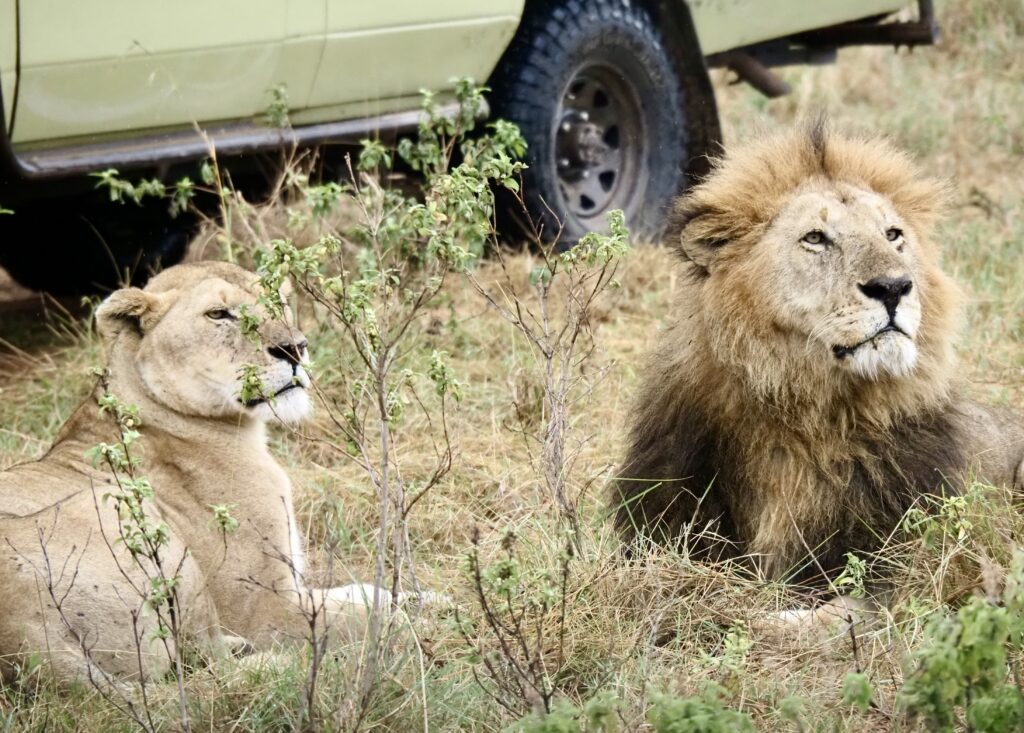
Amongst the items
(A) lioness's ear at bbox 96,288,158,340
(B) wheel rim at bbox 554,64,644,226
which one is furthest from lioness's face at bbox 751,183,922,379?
(B) wheel rim at bbox 554,64,644,226

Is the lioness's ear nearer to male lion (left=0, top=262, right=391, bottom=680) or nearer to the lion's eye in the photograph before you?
male lion (left=0, top=262, right=391, bottom=680)

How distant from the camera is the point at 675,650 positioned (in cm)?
383

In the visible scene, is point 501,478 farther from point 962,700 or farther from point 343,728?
point 962,700

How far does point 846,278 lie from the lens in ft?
12.9

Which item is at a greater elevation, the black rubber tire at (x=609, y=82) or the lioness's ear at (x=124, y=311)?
the black rubber tire at (x=609, y=82)

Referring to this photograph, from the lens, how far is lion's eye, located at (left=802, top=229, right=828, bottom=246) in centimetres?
405

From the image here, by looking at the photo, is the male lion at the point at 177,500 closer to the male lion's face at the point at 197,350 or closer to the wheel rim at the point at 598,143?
the male lion's face at the point at 197,350

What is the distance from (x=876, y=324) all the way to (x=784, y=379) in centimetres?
27

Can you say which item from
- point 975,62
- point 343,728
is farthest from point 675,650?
point 975,62

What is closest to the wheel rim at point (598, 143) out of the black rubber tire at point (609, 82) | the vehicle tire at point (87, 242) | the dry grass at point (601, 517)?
the black rubber tire at point (609, 82)

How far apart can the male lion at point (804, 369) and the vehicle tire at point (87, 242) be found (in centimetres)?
284

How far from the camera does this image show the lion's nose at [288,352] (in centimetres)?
426

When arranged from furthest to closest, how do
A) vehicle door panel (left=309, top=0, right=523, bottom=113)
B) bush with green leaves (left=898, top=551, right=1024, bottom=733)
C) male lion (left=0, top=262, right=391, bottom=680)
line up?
vehicle door panel (left=309, top=0, right=523, bottom=113) → male lion (left=0, top=262, right=391, bottom=680) → bush with green leaves (left=898, top=551, right=1024, bottom=733)

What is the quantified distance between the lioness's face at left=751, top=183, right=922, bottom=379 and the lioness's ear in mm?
1553
